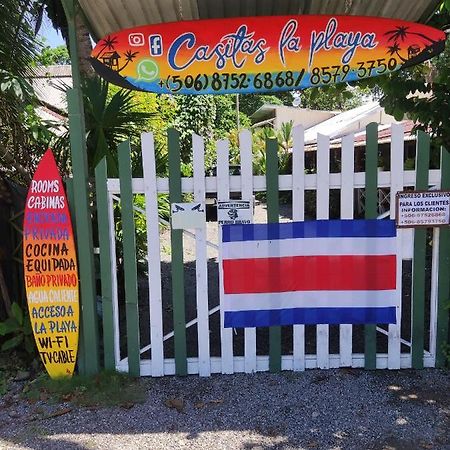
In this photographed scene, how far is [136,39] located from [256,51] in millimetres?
951

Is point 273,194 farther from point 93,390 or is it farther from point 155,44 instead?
point 93,390

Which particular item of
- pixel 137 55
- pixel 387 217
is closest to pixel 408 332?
pixel 387 217

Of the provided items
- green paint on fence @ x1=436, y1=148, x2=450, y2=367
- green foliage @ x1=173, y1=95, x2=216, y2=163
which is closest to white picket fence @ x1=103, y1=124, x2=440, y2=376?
green paint on fence @ x1=436, y1=148, x2=450, y2=367

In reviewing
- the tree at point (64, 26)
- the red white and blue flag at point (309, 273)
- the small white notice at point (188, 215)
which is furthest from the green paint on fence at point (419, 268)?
the tree at point (64, 26)

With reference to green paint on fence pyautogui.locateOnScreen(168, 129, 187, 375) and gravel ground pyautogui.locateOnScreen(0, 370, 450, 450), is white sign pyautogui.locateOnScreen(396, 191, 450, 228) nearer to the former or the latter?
gravel ground pyautogui.locateOnScreen(0, 370, 450, 450)

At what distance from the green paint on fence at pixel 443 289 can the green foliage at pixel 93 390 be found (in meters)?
2.33

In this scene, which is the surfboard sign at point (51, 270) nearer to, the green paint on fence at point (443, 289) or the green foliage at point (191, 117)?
the green paint on fence at point (443, 289)

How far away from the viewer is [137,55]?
392cm

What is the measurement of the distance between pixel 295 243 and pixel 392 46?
5.75ft

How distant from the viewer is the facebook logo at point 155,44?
3891 mm

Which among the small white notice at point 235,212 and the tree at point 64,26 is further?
the tree at point 64,26

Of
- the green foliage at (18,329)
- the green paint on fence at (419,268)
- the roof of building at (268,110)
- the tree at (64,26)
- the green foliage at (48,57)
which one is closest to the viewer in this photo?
the green paint on fence at (419,268)

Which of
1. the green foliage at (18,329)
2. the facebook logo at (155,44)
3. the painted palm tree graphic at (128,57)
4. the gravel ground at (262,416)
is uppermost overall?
the facebook logo at (155,44)

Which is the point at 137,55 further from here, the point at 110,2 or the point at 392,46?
the point at 392,46
